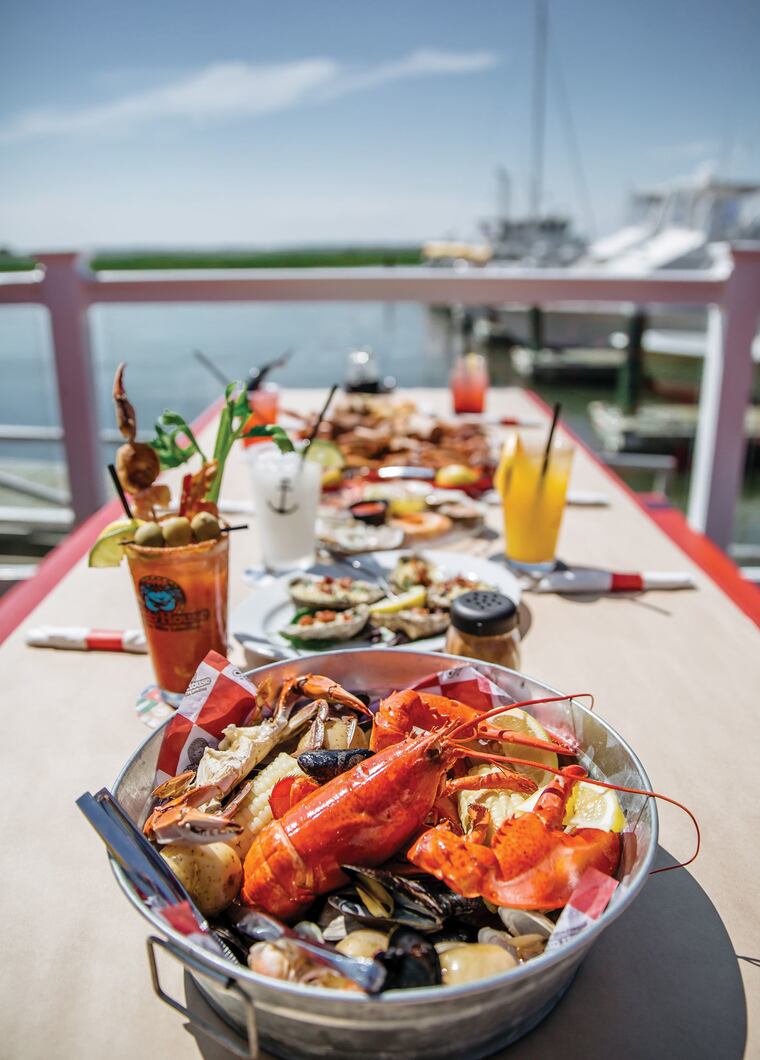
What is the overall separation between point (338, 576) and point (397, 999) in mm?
902

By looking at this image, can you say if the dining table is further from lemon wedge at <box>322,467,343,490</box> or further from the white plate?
lemon wedge at <box>322,467,343,490</box>

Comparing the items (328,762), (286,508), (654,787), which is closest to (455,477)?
(286,508)

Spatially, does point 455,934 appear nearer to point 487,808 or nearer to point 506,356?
point 487,808

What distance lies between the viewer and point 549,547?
136 cm

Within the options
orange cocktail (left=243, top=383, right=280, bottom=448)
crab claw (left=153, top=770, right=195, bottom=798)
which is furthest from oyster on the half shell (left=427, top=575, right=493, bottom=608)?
orange cocktail (left=243, top=383, right=280, bottom=448)

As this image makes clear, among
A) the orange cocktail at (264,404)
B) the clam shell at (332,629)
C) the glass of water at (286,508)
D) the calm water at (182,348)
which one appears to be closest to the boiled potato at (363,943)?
the clam shell at (332,629)

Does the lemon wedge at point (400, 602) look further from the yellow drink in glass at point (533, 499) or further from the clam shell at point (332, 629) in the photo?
the yellow drink in glass at point (533, 499)

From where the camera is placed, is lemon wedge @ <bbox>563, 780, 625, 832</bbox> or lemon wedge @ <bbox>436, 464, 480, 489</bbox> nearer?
lemon wedge @ <bbox>563, 780, 625, 832</bbox>

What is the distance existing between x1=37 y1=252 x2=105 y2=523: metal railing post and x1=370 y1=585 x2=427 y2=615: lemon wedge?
257 centimetres

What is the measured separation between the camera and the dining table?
540mm

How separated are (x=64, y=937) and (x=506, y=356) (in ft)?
63.7

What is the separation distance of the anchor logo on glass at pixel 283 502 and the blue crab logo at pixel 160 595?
0.43m

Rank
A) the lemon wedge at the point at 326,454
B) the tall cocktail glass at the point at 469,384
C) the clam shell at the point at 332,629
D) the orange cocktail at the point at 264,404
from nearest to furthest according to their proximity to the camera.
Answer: the clam shell at the point at 332,629
the lemon wedge at the point at 326,454
the orange cocktail at the point at 264,404
the tall cocktail glass at the point at 469,384

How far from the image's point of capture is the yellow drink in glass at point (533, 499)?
1330 mm
